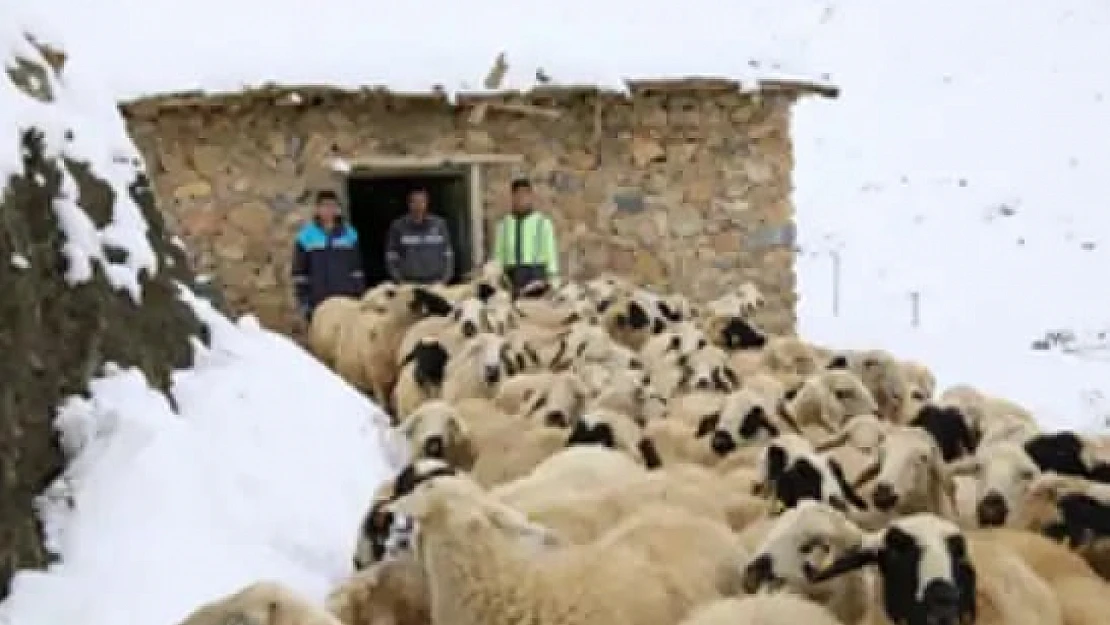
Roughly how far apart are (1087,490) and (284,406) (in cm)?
340

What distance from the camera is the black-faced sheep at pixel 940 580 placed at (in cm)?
547

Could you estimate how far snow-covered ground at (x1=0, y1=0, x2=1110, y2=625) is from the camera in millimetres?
6383

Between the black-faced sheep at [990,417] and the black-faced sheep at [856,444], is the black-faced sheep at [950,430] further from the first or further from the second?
the black-faced sheep at [856,444]

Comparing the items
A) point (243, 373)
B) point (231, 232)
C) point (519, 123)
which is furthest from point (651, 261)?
point (243, 373)

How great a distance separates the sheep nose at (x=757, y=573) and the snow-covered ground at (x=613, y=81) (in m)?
1.52

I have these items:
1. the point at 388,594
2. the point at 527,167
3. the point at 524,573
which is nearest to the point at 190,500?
the point at 388,594

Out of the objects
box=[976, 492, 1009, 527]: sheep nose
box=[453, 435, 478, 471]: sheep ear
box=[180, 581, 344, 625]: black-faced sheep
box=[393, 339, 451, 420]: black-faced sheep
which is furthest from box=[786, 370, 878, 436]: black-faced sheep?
box=[180, 581, 344, 625]: black-faced sheep

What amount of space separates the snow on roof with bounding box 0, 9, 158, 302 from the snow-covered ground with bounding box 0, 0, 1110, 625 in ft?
0.14

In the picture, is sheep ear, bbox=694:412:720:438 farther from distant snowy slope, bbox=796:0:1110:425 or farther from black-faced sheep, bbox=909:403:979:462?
distant snowy slope, bbox=796:0:1110:425

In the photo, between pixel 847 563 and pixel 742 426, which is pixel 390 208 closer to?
pixel 742 426

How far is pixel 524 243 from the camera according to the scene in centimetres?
1645

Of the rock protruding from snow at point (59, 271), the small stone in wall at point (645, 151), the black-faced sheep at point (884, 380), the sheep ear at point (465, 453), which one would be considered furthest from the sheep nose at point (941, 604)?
the small stone in wall at point (645, 151)

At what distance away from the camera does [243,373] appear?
820 cm

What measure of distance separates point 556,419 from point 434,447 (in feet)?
3.39
